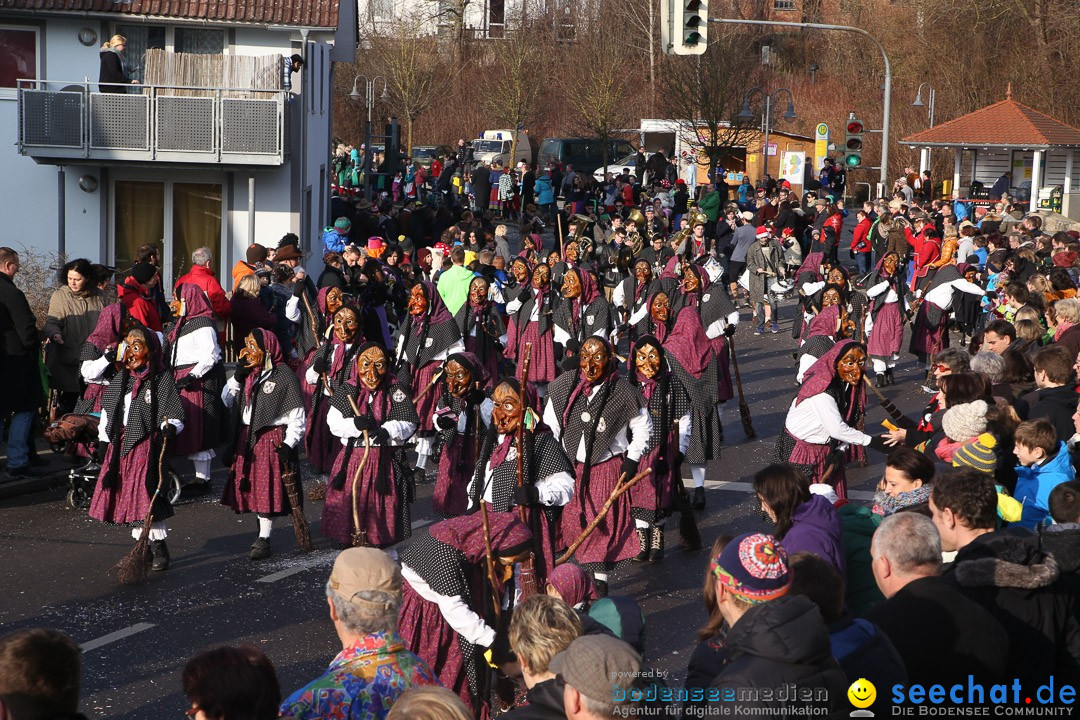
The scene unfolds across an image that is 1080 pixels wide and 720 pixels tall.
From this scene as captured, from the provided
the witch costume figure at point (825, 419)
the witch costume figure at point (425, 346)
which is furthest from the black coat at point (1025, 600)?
the witch costume figure at point (425, 346)

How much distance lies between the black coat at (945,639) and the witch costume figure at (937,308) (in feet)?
Answer: 40.4

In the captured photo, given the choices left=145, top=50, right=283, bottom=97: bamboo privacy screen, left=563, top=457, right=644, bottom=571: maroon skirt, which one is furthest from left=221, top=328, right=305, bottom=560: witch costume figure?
left=145, top=50, right=283, bottom=97: bamboo privacy screen

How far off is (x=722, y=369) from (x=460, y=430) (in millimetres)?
4560

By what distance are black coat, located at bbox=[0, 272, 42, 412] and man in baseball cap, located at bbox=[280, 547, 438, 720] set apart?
687 cm

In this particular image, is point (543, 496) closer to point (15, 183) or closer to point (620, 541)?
point (620, 541)

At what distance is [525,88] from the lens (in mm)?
51875

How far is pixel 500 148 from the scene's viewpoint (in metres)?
46.0

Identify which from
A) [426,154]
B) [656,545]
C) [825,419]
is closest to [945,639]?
[825,419]

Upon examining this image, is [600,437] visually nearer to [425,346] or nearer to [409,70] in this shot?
[425,346]

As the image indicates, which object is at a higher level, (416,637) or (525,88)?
(525,88)

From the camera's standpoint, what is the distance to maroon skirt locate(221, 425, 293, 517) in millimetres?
9188

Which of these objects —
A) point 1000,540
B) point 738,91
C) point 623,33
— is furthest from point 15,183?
point 623,33

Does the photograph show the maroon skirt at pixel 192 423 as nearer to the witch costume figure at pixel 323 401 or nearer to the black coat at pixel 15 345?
the witch costume figure at pixel 323 401

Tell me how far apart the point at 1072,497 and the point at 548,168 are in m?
32.5
